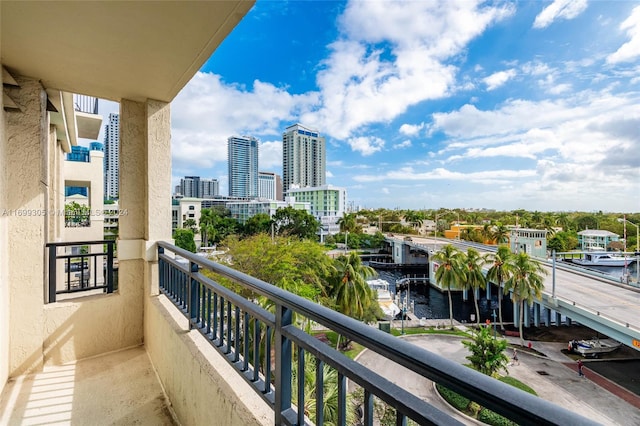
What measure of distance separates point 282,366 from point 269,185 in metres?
88.0

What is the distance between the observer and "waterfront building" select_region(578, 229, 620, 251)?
35344 millimetres

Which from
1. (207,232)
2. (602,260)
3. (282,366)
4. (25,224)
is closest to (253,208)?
(207,232)

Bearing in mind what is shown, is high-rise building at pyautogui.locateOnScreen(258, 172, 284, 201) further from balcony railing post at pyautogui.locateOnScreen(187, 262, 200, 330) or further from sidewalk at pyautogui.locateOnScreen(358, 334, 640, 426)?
balcony railing post at pyautogui.locateOnScreen(187, 262, 200, 330)

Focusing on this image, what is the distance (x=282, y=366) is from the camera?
41.5 inches

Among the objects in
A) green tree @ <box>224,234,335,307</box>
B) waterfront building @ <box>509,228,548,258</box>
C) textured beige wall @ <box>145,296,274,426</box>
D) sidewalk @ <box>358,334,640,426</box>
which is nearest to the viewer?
textured beige wall @ <box>145,296,274,426</box>

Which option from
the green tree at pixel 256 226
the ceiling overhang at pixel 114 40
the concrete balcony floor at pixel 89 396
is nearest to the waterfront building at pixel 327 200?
the green tree at pixel 256 226

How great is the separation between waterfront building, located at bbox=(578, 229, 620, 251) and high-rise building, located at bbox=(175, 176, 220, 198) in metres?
67.6

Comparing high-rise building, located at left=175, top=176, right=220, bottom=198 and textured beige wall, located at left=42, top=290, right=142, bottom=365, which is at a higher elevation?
high-rise building, located at left=175, top=176, right=220, bottom=198

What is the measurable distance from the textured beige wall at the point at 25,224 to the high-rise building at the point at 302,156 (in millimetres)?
73469

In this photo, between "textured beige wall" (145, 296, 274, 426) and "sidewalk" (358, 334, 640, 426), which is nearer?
"textured beige wall" (145, 296, 274, 426)

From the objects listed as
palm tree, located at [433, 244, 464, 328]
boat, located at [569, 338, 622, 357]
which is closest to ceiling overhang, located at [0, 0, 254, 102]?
palm tree, located at [433, 244, 464, 328]

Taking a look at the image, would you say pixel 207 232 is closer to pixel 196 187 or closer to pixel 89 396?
pixel 89 396

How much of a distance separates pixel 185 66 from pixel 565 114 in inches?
2424

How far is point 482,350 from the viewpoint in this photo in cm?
1021
